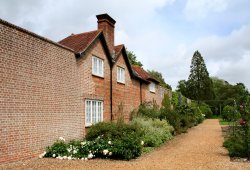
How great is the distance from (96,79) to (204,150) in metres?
7.21

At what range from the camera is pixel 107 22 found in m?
20.3

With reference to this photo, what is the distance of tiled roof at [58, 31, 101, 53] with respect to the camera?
16.0m

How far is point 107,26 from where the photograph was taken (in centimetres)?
2030

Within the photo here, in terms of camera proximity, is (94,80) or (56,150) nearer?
(56,150)

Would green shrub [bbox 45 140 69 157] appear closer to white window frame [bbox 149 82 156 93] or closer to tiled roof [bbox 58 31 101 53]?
tiled roof [bbox 58 31 101 53]

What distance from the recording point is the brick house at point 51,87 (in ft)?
34.6

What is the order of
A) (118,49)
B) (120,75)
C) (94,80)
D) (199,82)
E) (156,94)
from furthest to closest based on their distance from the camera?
(199,82)
(156,94)
(118,49)
(120,75)
(94,80)

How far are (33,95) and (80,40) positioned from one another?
6.51 metres

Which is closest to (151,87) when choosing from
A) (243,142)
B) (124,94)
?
(124,94)

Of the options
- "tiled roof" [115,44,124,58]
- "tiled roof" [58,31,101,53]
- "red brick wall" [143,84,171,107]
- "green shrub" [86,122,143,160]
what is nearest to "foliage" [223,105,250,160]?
"green shrub" [86,122,143,160]

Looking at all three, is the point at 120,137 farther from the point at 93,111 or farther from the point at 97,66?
the point at 97,66

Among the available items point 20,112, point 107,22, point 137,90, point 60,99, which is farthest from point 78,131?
point 137,90

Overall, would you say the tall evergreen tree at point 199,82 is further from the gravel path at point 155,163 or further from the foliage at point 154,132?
the gravel path at point 155,163

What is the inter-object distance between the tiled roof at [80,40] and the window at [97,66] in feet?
3.60
